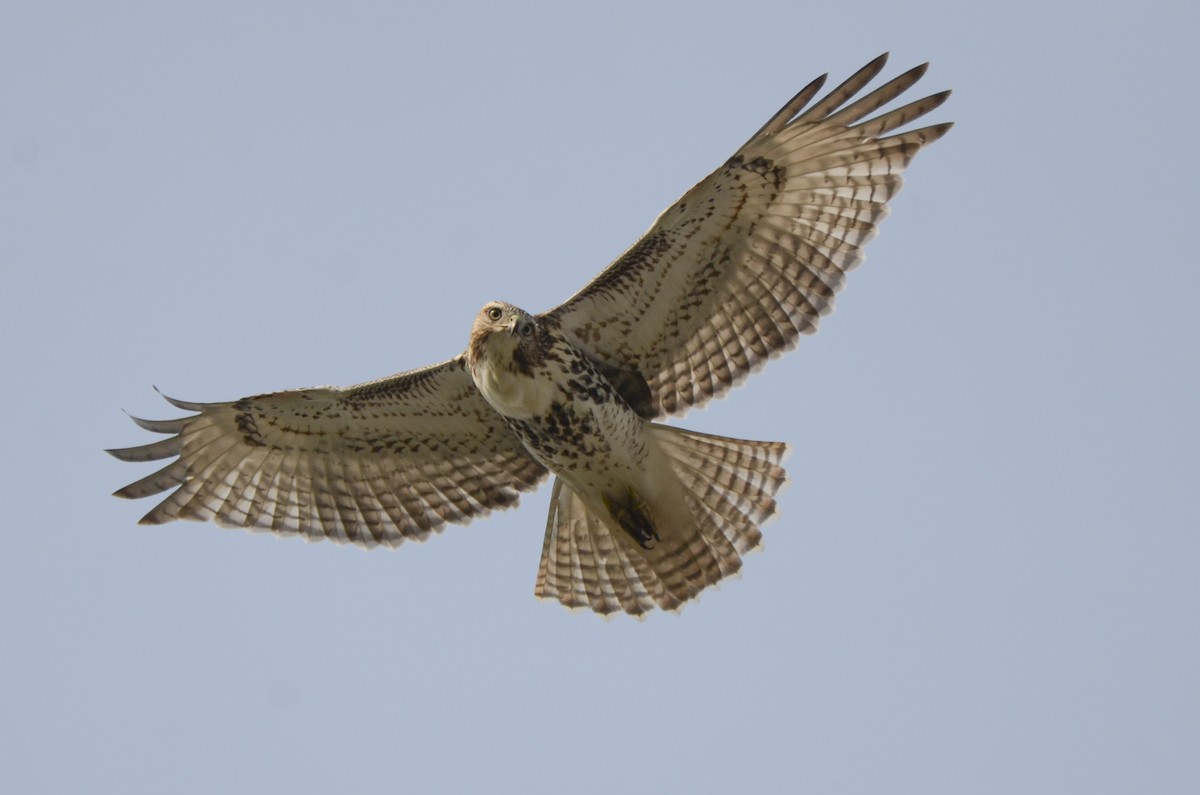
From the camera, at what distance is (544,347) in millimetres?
12195

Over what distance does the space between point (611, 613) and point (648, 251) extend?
113 inches

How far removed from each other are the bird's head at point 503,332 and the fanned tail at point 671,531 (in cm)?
140

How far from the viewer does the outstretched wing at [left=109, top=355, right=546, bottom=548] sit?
43.3 ft

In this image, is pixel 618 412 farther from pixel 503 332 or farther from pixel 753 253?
pixel 753 253

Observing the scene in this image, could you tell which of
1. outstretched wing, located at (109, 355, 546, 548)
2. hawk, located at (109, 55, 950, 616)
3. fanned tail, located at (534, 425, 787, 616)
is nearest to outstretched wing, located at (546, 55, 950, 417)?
hawk, located at (109, 55, 950, 616)

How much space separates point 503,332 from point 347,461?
2.35m

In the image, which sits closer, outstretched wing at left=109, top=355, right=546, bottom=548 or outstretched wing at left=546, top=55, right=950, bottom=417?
outstretched wing at left=546, top=55, right=950, bottom=417

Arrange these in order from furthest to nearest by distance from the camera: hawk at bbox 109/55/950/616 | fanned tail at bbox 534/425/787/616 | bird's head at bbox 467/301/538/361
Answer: fanned tail at bbox 534/425/787/616 < hawk at bbox 109/55/950/616 < bird's head at bbox 467/301/538/361

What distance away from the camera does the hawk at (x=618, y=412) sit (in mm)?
12344

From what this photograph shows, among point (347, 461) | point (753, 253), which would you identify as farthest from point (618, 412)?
point (347, 461)

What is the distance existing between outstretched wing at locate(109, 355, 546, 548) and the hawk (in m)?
0.02

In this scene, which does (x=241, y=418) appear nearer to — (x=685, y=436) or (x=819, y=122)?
(x=685, y=436)

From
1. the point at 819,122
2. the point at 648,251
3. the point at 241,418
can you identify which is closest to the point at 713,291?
the point at 648,251

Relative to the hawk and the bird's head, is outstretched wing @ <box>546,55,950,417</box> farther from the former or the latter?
the bird's head
